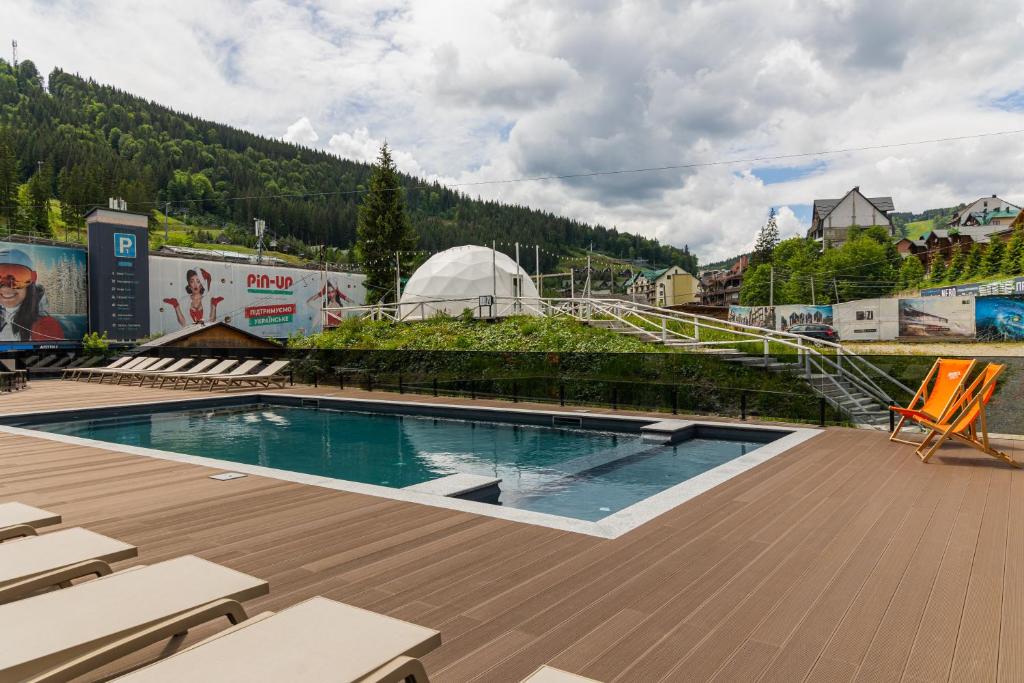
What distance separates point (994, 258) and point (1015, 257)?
2853 mm

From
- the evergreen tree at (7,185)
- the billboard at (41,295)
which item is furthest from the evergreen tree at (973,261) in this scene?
the evergreen tree at (7,185)

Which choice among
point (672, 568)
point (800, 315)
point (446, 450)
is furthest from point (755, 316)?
point (672, 568)

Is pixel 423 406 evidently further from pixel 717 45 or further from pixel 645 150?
pixel 645 150

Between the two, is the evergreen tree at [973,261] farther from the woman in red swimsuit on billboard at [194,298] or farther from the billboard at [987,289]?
the woman in red swimsuit on billboard at [194,298]

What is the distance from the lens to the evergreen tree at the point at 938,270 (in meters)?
59.5

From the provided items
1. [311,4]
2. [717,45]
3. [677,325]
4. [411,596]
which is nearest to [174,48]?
[311,4]

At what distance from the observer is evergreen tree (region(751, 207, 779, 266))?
312ft

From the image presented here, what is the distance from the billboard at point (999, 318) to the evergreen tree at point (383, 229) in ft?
114

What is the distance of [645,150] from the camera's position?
24906mm

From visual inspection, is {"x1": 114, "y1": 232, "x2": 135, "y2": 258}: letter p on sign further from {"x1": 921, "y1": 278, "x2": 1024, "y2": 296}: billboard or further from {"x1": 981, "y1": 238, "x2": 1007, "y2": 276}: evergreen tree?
{"x1": 981, "y1": 238, "x2": 1007, "y2": 276}: evergreen tree

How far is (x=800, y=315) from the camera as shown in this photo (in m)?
49.4

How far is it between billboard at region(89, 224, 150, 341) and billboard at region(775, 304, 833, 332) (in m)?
42.5

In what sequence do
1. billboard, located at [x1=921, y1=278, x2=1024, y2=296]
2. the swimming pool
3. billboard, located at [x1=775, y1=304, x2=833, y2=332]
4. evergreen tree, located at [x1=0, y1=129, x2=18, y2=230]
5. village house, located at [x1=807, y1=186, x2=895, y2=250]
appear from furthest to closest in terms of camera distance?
village house, located at [x1=807, y1=186, x2=895, y2=250] → evergreen tree, located at [x1=0, y1=129, x2=18, y2=230] → billboard, located at [x1=775, y1=304, x2=833, y2=332] → billboard, located at [x1=921, y1=278, x2=1024, y2=296] → the swimming pool

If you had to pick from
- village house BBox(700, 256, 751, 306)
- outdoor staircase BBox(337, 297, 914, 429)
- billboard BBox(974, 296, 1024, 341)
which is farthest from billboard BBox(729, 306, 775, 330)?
village house BBox(700, 256, 751, 306)
